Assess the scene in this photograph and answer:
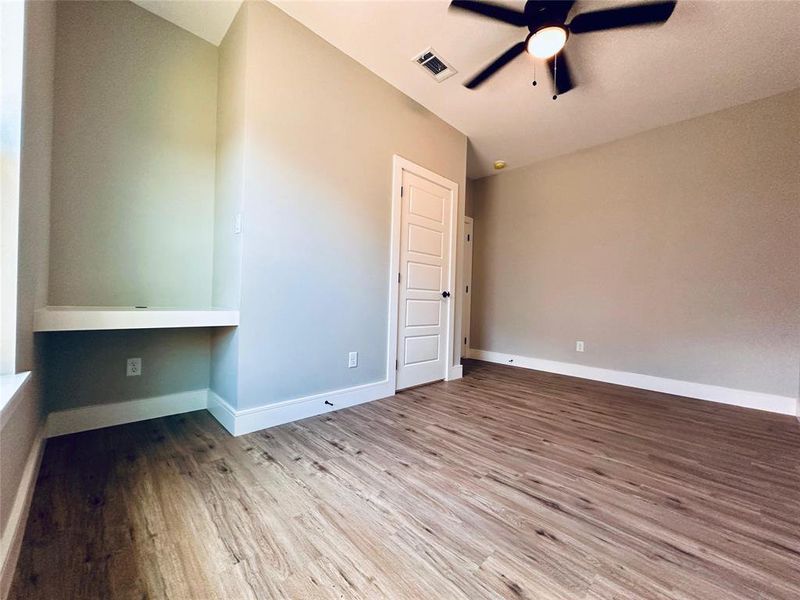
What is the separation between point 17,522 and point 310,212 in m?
1.96

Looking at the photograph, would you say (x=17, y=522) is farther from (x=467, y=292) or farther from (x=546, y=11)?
(x=467, y=292)

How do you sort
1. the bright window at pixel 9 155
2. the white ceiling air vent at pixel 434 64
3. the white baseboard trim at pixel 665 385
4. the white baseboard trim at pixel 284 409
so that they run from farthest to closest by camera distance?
the white baseboard trim at pixel 665 385 → the white ceiling air vent at pixel 434 64 → the white baseboard trim at pixel 284 409 → the bright window at pixel 9 155

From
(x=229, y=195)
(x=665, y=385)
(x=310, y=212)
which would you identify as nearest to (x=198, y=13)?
(x=229, y=195)

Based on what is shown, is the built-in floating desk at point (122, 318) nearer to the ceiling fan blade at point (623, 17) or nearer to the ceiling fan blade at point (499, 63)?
the ceiling fan blade at point (499, 63)

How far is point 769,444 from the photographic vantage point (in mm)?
2072

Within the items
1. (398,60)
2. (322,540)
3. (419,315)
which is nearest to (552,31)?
(398,60)

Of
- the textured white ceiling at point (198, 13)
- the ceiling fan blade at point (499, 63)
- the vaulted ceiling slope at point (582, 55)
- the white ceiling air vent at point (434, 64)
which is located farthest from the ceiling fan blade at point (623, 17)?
the textured white ceiling at point (198, 13)

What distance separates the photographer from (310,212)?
7.45 ft

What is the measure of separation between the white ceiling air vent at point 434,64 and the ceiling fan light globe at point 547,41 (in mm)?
730

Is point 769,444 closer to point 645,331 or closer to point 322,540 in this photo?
point 645,331

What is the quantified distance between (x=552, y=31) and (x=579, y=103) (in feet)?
4.28

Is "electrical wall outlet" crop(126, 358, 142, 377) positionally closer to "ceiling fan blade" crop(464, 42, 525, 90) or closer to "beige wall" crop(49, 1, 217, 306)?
"beige wall" crop(49, 1, 217, 306)

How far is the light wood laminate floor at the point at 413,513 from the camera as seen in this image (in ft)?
3.18

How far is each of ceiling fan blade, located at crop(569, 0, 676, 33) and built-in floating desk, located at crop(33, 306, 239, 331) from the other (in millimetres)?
2762
